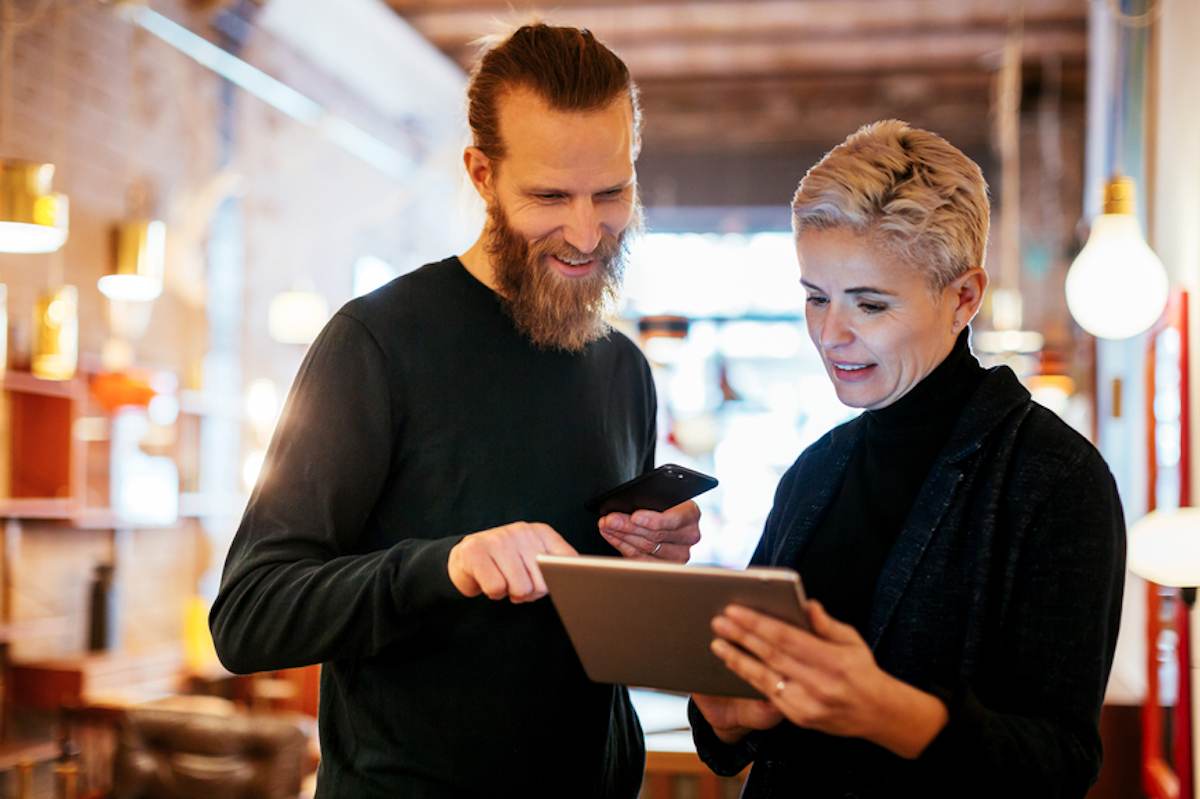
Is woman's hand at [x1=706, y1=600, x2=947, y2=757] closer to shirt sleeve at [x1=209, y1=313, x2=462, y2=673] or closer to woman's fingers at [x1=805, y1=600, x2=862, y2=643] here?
woman's fingers at [x1=805, y1=600, x2=862, y2=643]

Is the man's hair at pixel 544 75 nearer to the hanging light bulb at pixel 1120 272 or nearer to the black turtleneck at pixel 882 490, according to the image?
the black turtleneck at pixel 882 490

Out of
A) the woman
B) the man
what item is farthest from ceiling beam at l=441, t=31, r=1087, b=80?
the woman

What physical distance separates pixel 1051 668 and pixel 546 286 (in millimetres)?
920

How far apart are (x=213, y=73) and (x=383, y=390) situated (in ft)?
20.1

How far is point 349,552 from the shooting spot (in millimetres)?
1897

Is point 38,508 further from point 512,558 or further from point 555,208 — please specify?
point 512,558

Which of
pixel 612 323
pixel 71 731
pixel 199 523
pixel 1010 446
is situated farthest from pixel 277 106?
pixel 1010 446

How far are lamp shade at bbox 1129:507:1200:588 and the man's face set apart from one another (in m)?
1.39

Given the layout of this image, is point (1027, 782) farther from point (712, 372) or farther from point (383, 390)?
point (712, 372)

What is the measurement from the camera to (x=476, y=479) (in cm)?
193

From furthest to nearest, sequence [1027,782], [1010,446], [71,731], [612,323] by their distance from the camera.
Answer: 1. [71,731]
2. [612,323]
3. [1010,446]
4. [1027,782]

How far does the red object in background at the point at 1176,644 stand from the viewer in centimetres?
347

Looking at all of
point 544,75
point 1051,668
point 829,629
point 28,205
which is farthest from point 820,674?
point 28,205

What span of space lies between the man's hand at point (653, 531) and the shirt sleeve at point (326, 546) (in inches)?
12.9
